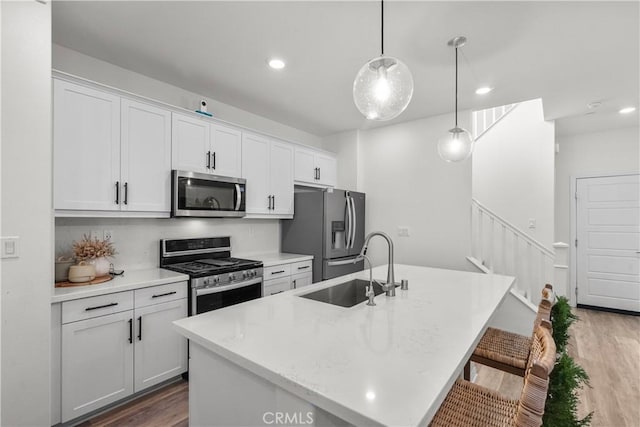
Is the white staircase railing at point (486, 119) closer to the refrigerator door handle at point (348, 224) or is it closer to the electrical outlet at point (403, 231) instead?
the electrical outlet at point (403, 231)

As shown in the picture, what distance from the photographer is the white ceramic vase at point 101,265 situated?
219 centimetres

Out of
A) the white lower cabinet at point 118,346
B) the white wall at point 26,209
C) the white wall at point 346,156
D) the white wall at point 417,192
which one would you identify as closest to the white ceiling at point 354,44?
the white wall at point 26,209

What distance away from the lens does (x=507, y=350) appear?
1.74 m

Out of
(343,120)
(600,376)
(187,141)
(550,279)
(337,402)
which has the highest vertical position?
(343,120)

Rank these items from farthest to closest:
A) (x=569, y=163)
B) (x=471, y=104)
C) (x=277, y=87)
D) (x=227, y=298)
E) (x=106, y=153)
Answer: (x=569, y=163) → (x=471, y=104) → (x=277, y=87) → (x=227, y=298) → (x=106, y=153)

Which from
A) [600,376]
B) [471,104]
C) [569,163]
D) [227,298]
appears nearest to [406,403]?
[227,298]

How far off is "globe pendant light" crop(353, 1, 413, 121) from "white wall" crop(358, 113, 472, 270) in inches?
97.3

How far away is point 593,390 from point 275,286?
2.77 metres

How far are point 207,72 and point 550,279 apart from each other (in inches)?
170

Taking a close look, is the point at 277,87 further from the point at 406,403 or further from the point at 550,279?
the point at 550,279

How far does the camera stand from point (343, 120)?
3.95 meters

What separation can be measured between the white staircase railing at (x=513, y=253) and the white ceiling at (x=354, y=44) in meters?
1.46

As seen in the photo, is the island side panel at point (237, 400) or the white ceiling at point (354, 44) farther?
the white ceiling at point (354, 44)

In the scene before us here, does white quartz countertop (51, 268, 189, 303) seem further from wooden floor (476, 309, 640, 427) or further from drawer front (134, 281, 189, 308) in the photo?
wooden floor (476, 309, 640, 427)
